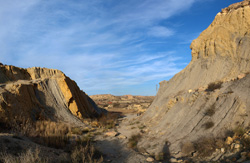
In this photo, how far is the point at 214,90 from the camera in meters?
9.27

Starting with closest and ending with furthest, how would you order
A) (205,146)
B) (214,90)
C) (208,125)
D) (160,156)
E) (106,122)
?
(205,146) → (160,156) → (208,125) → (214,90) → (106,122)

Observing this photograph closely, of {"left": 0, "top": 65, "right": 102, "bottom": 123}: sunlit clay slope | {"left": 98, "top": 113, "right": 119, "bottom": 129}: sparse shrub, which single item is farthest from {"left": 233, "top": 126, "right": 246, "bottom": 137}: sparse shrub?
{"left": 0, "top": 65, "right": 102, "bottom": 123}: sunlit clay slope

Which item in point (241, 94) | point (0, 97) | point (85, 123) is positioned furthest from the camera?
point (85, 123)

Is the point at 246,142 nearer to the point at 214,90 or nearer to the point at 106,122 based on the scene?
the point at 214,90

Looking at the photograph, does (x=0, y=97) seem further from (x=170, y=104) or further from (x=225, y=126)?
(x=225, y=126)

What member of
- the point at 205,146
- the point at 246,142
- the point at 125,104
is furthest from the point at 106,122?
the point at 125,104

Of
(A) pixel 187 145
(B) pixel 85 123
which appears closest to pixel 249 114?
(A) pixel 187 145

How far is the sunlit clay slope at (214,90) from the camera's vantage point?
Answer: 285 inches

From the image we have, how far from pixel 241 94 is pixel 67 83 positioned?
17.8 m

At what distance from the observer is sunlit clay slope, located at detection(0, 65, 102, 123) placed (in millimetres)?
12805

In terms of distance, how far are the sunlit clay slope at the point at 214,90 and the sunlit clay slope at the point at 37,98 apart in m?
9.60

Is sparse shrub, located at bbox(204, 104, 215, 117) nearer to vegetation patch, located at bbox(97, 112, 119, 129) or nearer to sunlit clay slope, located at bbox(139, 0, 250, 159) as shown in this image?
sunlit clay slope, located at bbox(139, 0, 250, 159)

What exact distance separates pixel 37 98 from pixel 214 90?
1579 cm

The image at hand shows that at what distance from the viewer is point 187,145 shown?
22.8 ft
